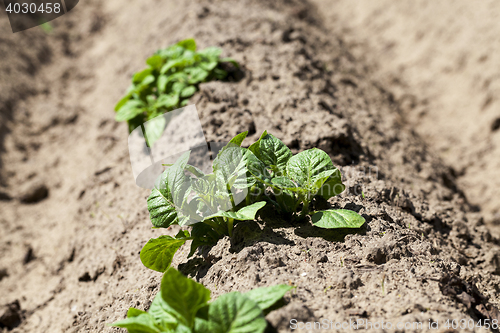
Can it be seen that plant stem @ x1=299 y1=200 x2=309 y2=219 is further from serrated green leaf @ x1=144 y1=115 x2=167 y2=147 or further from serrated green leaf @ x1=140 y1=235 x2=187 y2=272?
serrated green leaf @ x1=144 y1=115 x2=167 y2=147

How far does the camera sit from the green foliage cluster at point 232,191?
1.61m

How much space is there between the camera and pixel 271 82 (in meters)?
2.86

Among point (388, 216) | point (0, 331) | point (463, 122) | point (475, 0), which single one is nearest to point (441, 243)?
point (388, 216)

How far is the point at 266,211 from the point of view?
1.83 meters

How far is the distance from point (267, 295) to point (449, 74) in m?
3.96

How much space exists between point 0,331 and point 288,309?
74.7 inches

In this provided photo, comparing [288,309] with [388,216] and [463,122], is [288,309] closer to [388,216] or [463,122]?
[388,216]

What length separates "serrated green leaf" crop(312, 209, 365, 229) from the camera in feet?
5.19

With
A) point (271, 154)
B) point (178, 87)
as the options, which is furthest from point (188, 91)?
point (271, 154)

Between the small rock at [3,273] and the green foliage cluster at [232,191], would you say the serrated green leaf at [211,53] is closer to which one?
the green foliage cluster at [232,191]

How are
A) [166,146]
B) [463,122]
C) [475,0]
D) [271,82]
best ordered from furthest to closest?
[475,0], [463,122], [271,82], [166,146]

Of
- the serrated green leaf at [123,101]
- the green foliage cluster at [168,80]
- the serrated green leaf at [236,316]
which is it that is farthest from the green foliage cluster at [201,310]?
the serrated green leaf at [123,101]

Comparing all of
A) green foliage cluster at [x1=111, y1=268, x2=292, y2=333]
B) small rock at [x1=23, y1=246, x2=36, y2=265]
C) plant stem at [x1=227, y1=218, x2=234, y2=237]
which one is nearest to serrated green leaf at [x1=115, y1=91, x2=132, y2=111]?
small rock at [x1=23, y1=246, x2=36, y2=265]

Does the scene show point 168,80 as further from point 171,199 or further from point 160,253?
point 160,253
